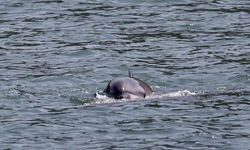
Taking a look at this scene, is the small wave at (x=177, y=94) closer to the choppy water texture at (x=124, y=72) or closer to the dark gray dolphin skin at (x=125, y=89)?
the choppy water texture at (x=124, y=72)

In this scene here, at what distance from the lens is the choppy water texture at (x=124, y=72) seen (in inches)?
627

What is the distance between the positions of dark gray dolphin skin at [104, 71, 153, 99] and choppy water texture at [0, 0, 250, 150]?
6.7 inches

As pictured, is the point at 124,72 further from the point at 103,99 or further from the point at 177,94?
the point at 103,99

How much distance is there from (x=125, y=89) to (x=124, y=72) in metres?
2.69

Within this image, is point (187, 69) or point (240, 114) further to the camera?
point (187, 69)

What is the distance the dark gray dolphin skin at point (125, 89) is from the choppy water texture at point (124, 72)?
169mm

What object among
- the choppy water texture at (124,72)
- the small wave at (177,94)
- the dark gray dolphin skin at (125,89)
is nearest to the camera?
the choppy water texture at (124,72)

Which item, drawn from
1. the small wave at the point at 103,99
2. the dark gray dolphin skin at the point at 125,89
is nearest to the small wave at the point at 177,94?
the small wave at the point at 103,99

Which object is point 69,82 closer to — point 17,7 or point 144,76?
point 144,76

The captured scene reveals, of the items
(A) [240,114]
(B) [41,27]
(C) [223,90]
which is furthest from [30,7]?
(A) [240,114]

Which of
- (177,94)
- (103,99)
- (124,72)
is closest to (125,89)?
(103,99)

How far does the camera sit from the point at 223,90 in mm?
18984

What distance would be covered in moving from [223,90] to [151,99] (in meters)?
1.47

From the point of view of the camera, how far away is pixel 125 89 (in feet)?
59.5
